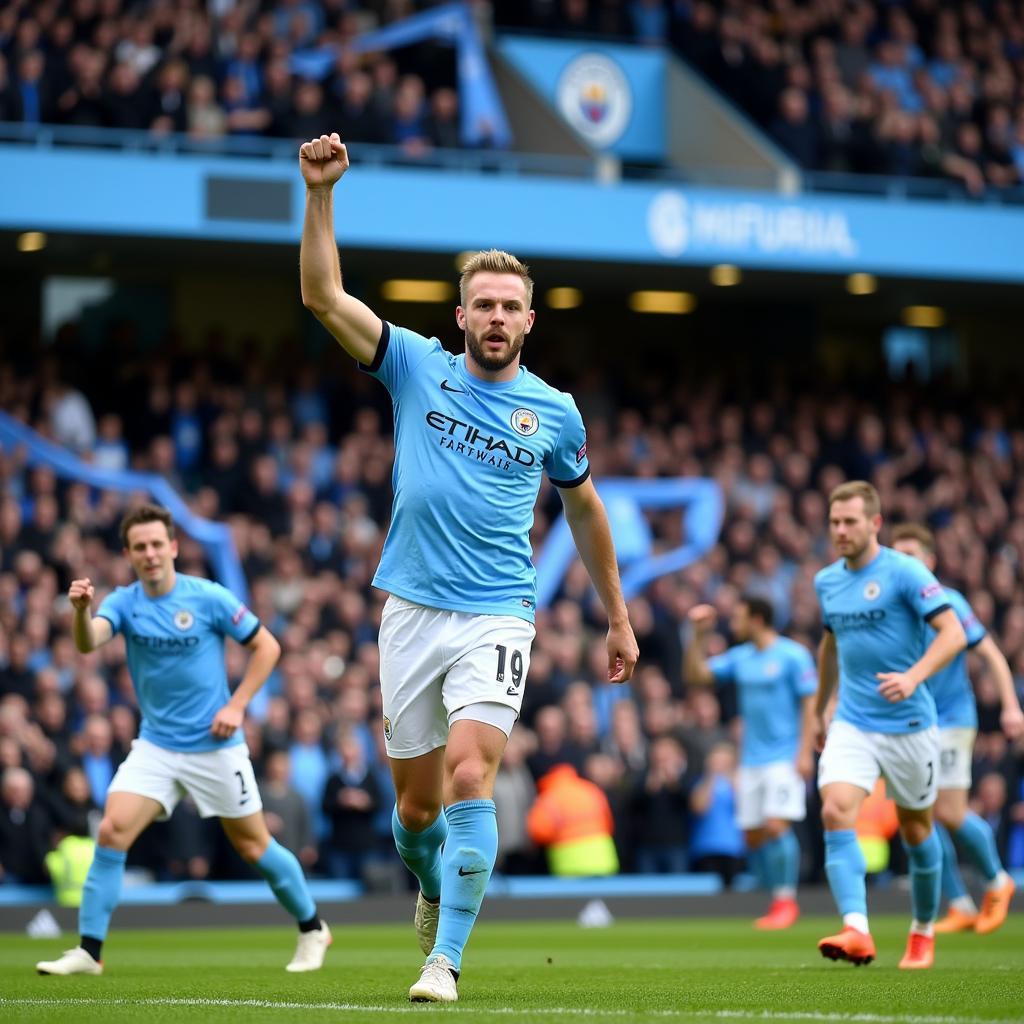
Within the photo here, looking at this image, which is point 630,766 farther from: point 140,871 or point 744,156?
point 744,156

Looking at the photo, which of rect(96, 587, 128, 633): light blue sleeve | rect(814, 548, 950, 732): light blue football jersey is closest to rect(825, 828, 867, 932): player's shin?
rect(814, 548, 950, 732): light blue football jersey

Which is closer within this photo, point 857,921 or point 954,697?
point 857,921

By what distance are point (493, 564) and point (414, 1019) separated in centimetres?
181

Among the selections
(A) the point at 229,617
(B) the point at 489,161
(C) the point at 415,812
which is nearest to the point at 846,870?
(C) the point at 415,812

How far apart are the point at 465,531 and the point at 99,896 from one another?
3.41 meters

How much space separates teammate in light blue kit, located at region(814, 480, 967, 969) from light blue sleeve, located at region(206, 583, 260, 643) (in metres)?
2.92

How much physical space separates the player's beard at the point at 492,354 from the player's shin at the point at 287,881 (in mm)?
3460

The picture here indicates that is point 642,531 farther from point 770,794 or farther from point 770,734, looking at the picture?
point 770,794

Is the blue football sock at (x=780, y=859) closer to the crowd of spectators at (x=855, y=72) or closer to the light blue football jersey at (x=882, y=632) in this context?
the light blue football jersey at (x=882, y=632)

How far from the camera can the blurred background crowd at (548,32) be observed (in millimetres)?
21031

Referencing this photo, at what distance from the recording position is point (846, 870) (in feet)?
30.8

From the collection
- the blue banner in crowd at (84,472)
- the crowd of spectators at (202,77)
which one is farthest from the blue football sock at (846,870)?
the crowd of spectators at (202,77)

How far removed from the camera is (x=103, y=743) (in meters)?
16.3

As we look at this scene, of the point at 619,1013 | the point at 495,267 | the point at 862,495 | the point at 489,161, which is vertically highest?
the point at 489,161
